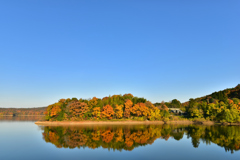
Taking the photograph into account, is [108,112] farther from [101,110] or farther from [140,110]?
[140,110]

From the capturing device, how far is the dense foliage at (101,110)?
73.6 m

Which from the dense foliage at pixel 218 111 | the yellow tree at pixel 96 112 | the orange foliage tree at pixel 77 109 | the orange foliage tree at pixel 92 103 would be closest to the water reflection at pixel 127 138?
the dense foliage at pixel 218 111

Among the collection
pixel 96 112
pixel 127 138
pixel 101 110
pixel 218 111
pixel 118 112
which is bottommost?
pixel 127 138

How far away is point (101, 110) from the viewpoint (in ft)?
252

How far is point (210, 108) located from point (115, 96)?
4415 centimetres

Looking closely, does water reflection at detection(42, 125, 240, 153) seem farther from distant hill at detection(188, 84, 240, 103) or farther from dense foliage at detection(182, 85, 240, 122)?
distant hill at detection(188, 84, 240, 103)

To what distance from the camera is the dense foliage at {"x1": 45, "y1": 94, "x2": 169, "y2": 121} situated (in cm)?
7362

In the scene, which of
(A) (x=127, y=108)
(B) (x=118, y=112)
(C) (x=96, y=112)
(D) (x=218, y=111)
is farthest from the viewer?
(A) (x=127, y=108)

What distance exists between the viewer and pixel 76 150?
25.5 m

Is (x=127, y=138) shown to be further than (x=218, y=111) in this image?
No

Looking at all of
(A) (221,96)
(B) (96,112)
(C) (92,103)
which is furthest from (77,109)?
(A) (221,96)

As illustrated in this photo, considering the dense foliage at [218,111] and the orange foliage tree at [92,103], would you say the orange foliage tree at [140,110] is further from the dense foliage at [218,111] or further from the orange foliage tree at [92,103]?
the dense foliage at [218,111]

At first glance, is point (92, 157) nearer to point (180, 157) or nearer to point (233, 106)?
point (180, 157)

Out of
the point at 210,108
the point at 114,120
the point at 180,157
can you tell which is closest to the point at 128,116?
the point at 114,120
